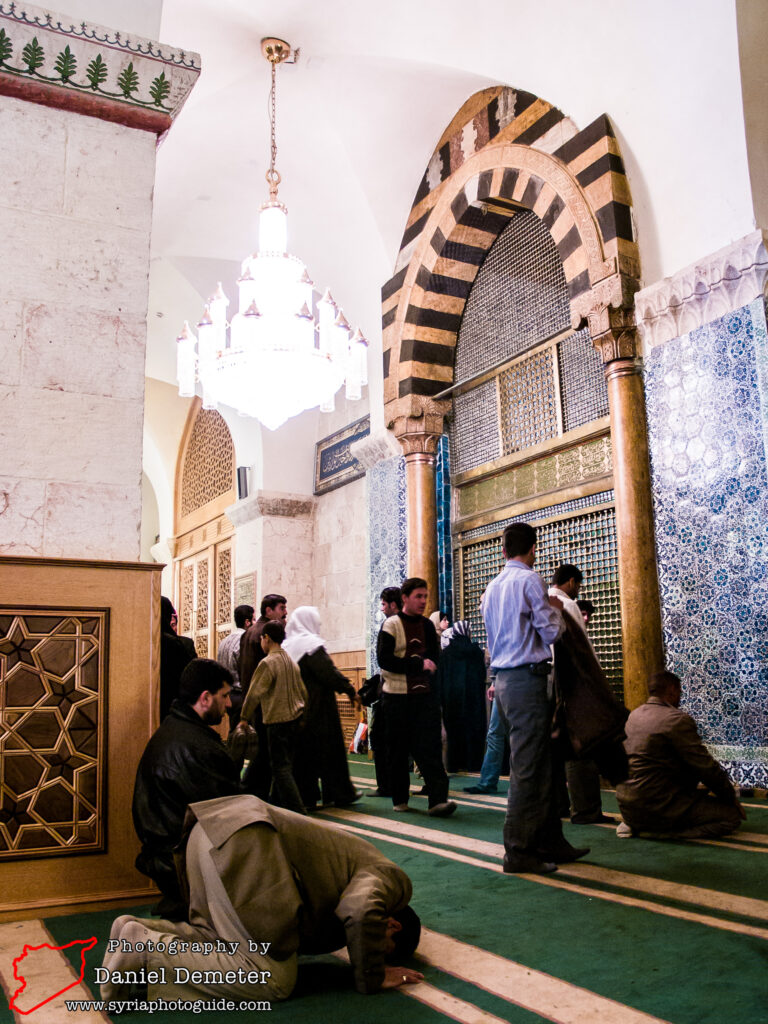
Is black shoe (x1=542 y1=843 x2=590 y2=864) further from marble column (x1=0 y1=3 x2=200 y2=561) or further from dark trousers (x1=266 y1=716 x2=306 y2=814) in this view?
marble column (x1=0 y1=3 x2=200 y2=561)

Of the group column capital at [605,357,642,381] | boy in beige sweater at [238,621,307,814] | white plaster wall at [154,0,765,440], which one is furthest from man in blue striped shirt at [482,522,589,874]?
white plaster wall at [154,0,765,440]

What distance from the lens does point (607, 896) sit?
2459 millimetres

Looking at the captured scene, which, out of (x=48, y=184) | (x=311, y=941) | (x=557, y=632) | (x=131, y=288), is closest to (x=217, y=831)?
(x=311, y=941)

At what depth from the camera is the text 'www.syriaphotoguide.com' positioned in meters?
1.67

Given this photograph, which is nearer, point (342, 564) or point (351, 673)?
point (351, 673)

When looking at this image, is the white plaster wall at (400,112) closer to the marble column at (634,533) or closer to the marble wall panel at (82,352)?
the marble column at (634,533)

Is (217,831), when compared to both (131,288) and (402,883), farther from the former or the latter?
(131,288)

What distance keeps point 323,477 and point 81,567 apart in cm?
673

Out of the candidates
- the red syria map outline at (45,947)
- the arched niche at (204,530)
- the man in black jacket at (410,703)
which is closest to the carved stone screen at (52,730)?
the red syria map outline at (45,947)

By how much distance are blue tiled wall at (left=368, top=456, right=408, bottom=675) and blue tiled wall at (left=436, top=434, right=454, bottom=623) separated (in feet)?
0.92

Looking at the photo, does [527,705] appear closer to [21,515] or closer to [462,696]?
[21,515]

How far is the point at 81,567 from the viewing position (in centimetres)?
250

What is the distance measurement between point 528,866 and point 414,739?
1370 mm

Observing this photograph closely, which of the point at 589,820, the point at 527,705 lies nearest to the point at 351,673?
the point at 589,820
